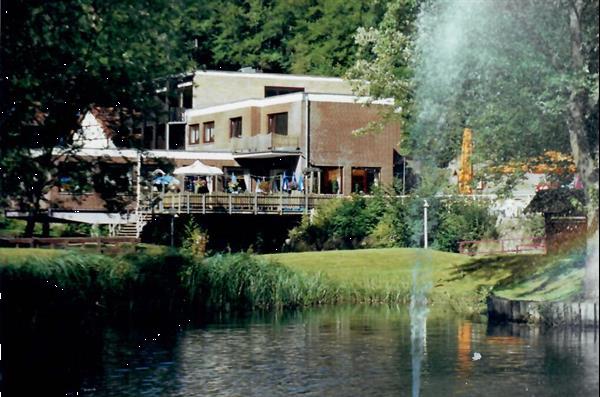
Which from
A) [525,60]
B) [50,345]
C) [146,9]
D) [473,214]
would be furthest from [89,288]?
[473,214]

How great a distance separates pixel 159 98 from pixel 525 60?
9.18 m

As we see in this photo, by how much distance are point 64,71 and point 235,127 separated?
177ft

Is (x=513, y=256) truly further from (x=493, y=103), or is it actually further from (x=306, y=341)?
(x=306, y=341)

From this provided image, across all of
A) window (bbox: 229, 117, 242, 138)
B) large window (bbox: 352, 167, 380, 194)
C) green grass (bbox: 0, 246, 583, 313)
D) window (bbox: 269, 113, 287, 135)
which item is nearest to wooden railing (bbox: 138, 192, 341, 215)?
large window (bbox: 352, 167, 380, 194)

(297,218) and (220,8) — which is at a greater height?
(220,8)

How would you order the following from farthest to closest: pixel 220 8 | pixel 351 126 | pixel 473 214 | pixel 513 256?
1. pixel 351 126
2. pixel 220 8
3. pixel 473 214
4. pixel 513 256

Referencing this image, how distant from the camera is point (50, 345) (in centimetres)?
2656

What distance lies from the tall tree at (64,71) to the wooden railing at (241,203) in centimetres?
3459

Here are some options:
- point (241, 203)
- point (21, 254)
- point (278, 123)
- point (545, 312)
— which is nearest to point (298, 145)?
point (278, 123)

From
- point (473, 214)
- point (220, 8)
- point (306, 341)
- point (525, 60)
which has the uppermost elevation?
point (220, 8)

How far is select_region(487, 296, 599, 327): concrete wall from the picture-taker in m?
29.8

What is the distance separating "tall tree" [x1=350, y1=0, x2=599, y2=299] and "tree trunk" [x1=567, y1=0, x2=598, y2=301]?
0.03 meters

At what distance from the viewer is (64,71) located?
76.6 ft

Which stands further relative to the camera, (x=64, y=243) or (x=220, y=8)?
(x=220, y=8)
